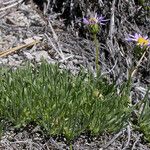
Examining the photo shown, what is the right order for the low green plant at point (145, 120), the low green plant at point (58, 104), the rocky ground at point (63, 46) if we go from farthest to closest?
1. the rocky ground at point (63, 46)
2. the low green plant at point (145, 120)
3. the low green plant at point (58, 104)

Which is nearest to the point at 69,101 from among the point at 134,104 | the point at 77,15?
the point at 134,104

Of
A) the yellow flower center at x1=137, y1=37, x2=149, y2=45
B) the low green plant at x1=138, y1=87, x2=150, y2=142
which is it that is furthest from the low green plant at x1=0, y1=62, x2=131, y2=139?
the yellow flower center at x1=137, y1=37, x2=149, y2=45

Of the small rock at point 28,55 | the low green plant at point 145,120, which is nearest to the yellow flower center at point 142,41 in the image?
the low green plant at point 145,120

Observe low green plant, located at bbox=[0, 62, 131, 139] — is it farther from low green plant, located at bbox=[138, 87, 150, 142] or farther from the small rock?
the small rock

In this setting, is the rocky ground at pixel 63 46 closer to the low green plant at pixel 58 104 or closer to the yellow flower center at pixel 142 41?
the low green plant at pixel 58 104

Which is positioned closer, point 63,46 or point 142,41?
Result: point 142,41

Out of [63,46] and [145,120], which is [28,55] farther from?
[145,120]

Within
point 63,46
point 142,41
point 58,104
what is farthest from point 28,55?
point 142,41
